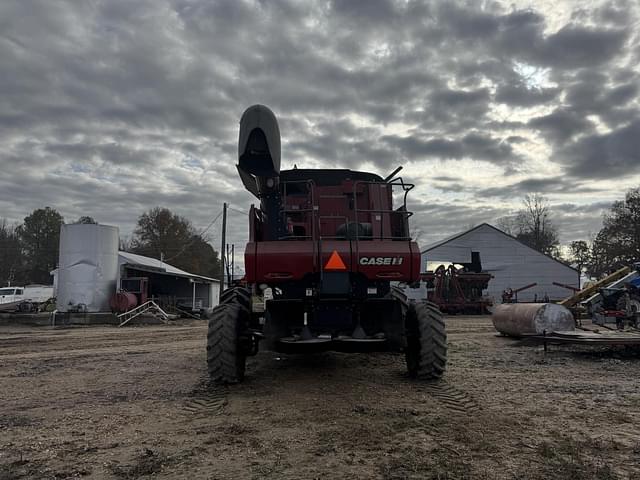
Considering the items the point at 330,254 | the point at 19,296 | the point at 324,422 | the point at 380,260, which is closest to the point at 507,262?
the point at 380,260

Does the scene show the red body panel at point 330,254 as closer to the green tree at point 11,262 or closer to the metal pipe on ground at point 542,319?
the metal pipe on ground at point 542,319

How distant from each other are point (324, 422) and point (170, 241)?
6562cm

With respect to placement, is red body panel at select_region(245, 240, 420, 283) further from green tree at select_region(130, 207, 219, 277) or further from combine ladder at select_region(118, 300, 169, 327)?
green tree at select_region(130, 207, 219, 277)

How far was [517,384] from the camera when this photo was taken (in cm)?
700

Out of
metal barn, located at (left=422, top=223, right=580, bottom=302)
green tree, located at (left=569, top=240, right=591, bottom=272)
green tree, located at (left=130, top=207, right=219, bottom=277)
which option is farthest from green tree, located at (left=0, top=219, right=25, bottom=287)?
green tree, located at (left=569, top=240, right=591, bottom=272)

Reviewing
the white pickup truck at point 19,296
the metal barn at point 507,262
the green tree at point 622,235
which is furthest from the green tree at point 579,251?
the white pickup truck at point 19,296

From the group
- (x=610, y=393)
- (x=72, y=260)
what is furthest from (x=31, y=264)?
(x=610, y=393)

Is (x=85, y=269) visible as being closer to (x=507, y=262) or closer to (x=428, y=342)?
(x=428, y=342)

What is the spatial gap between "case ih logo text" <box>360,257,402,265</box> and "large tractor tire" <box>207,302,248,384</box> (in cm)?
187

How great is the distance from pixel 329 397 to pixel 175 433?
6.68ft

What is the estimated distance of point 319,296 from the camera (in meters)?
6.38

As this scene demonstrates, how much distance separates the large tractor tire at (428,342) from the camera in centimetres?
659

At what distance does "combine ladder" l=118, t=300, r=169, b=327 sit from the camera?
23172 millimetres

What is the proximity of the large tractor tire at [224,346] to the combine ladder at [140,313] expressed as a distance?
17.9 meters
